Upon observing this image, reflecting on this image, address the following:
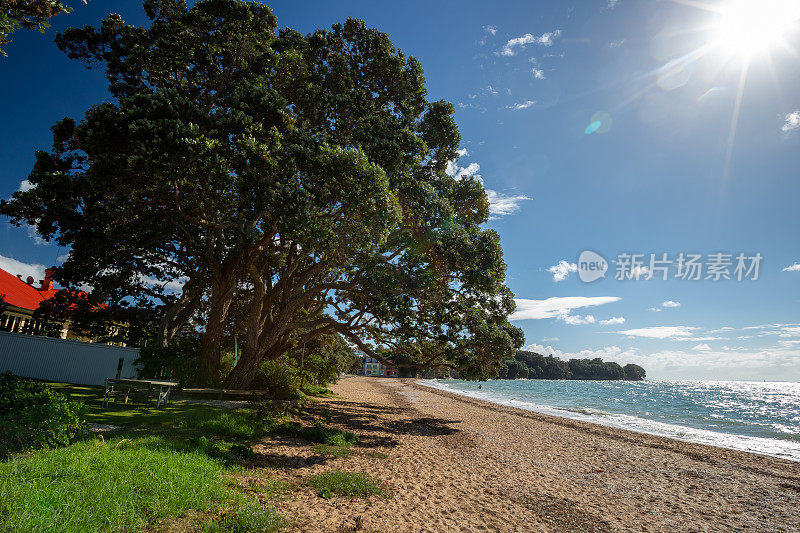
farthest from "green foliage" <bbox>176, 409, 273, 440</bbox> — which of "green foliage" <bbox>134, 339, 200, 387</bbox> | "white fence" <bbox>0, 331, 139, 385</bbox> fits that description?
"white fence" <bbox>0, 331, 139, 385</bbox>

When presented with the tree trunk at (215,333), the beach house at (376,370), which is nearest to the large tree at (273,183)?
the tree trunk at (215,333)

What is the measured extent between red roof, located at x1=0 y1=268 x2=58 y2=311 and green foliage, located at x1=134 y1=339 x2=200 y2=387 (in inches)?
511

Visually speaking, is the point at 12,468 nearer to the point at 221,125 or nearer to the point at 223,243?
the point at 221,125

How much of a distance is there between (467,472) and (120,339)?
101 feet

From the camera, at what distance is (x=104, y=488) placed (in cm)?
448

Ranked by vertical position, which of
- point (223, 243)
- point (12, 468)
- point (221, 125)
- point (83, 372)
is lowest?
point (83, 372)

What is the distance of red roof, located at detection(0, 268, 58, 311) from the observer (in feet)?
80.0

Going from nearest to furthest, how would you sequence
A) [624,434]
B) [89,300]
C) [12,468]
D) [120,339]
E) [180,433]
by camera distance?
1. [12,468]
2. [180,433]
3. [624,434]
4. [89,300]
5. [120,339]

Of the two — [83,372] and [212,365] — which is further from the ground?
[212,365]

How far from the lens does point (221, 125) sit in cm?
1218

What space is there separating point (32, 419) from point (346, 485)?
18.4 feet

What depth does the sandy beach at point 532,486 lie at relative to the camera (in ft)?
20.6

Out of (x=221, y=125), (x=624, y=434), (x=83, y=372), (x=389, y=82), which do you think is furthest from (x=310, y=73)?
(x=624, y=434)

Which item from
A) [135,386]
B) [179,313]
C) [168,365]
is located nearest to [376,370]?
[179,313]
